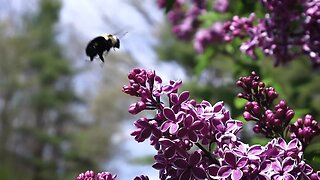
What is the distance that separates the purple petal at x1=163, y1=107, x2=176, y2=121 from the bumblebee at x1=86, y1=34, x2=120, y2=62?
1.51 meters

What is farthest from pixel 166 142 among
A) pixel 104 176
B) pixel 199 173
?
pixel 104 176

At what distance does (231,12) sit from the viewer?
15.3ft

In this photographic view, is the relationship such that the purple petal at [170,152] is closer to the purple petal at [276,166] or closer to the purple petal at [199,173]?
the purple petal at [199,173]

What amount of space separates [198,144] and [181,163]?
0.10 meters

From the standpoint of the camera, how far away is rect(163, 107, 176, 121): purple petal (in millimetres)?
1840

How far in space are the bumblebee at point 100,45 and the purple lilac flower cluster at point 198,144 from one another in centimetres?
136

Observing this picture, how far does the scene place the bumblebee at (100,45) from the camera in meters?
3.33

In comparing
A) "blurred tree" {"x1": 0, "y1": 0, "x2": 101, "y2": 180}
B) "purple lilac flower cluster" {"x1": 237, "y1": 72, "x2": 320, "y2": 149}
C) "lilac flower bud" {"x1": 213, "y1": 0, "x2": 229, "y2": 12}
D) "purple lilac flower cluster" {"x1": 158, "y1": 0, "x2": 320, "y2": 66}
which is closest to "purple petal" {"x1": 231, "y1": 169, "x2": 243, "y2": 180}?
"purple lilac flower cluster" {"x1": 237, "y1": 72, "x2": 320, "y2": 149}

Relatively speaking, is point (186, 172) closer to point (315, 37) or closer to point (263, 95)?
point (263, 95)

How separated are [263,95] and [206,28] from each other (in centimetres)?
409

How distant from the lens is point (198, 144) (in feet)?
6.14

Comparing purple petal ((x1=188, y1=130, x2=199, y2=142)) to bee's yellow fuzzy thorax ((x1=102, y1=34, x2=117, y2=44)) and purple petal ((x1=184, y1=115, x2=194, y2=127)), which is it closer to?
purple petal ((x1=184, y1=115, x2=194, y2=127))

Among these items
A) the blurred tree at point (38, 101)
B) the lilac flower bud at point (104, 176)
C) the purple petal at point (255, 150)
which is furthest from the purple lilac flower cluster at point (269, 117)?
the blurred tree at point (38, 101)

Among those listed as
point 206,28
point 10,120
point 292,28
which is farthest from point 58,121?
point 292,28
